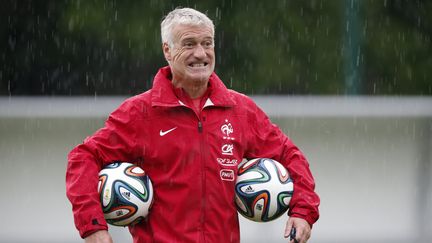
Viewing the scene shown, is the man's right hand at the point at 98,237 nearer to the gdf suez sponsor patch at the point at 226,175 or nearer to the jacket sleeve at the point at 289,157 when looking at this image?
the gdf suez sponsor patch at the point at 226,175

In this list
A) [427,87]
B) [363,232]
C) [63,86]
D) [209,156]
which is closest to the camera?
[209,156]

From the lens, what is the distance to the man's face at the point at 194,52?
183 inches

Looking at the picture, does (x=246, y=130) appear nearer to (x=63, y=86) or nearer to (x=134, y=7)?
(x=63, y=86)

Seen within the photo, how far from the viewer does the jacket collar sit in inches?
182

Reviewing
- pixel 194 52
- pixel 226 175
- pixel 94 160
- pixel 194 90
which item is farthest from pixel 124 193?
pixel 194 52

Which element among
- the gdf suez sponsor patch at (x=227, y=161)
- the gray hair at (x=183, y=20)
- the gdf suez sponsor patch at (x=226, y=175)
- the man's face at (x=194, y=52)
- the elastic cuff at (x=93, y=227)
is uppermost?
the gray hair at (x=183, y=20)

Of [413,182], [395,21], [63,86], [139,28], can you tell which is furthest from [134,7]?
[413,182]

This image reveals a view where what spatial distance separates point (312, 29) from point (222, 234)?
17.9 ft

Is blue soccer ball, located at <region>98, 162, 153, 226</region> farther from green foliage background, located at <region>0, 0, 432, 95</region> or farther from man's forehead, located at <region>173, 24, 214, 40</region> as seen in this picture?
green foliage background, located at <region>0, 0, 432, 95</region>

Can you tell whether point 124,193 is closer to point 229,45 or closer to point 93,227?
point 93,227

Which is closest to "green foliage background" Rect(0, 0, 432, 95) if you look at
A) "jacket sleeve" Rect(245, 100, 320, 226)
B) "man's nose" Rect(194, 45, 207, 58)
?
"jacket sleeve" Rect(245, 100, 320, 226)

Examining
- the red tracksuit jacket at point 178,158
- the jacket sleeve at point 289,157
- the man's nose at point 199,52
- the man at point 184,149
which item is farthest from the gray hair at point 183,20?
the jacket sleeve at point 289,157

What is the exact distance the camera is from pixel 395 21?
379 inches

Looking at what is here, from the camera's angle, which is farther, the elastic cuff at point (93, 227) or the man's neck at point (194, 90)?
the man's neck at point (194, 90)
